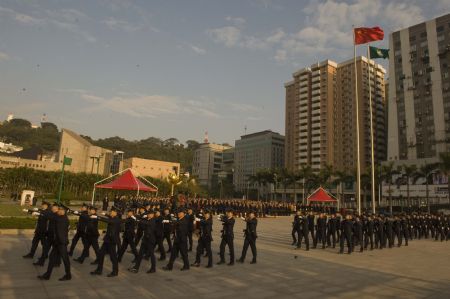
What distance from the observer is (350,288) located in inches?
369

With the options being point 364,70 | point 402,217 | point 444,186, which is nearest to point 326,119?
point 364,70

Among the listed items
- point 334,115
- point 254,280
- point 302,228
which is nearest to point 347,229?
point 302,228

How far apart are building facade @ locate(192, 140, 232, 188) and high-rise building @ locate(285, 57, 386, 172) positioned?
50.0 meters

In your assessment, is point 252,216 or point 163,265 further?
point 252,216

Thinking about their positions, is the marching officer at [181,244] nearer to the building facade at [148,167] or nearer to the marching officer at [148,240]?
the marching officer at [148,240]

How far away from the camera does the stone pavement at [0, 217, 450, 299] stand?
26.4 ft

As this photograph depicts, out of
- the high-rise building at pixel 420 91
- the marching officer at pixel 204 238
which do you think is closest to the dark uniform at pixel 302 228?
the marching officer at pixel 204 238

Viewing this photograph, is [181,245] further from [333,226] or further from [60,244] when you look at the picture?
[333,226]

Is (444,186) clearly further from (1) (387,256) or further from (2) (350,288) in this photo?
(2) (350,288)

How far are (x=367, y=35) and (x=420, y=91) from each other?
6537 cm

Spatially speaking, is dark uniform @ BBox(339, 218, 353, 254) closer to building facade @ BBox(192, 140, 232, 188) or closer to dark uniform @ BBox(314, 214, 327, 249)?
dark uniform @ BBox(314, 214, 327, 249)

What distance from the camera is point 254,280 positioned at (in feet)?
32.0

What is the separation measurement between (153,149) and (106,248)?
147 metres

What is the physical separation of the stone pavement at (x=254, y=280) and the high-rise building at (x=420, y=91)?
2878 inches
